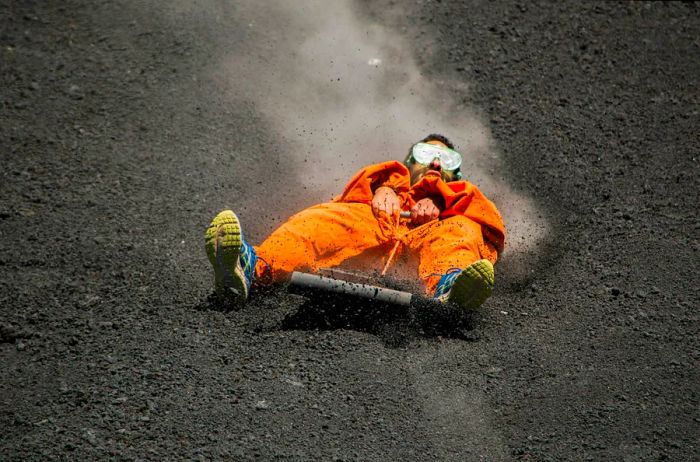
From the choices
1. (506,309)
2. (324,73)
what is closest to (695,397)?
(506,309)

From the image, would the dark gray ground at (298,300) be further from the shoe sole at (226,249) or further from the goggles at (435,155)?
the goggles at (435,155)

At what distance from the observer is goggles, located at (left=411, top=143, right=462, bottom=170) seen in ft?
19.5

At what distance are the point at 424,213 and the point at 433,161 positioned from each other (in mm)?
580

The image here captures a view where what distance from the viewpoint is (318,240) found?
509 cm

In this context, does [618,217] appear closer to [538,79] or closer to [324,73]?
[538,79]

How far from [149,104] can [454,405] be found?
13.2 feet

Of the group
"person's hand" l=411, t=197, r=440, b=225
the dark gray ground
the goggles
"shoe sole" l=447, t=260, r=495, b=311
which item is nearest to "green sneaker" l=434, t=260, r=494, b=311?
"shoe sole" l=447, t=260, r=495, b=311

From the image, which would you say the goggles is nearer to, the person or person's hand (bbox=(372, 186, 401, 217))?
the person

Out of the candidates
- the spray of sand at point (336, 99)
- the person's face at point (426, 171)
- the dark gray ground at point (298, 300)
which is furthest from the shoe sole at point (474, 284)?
the spray of sand at point (336, 99)

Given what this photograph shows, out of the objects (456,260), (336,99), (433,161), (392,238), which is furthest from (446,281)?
(336,99)

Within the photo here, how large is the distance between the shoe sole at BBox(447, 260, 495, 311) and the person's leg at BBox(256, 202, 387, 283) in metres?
0.76

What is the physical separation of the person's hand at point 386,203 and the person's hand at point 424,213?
105 millimetres

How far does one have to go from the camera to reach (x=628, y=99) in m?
7.66

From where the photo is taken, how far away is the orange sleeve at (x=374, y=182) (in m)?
5.57
